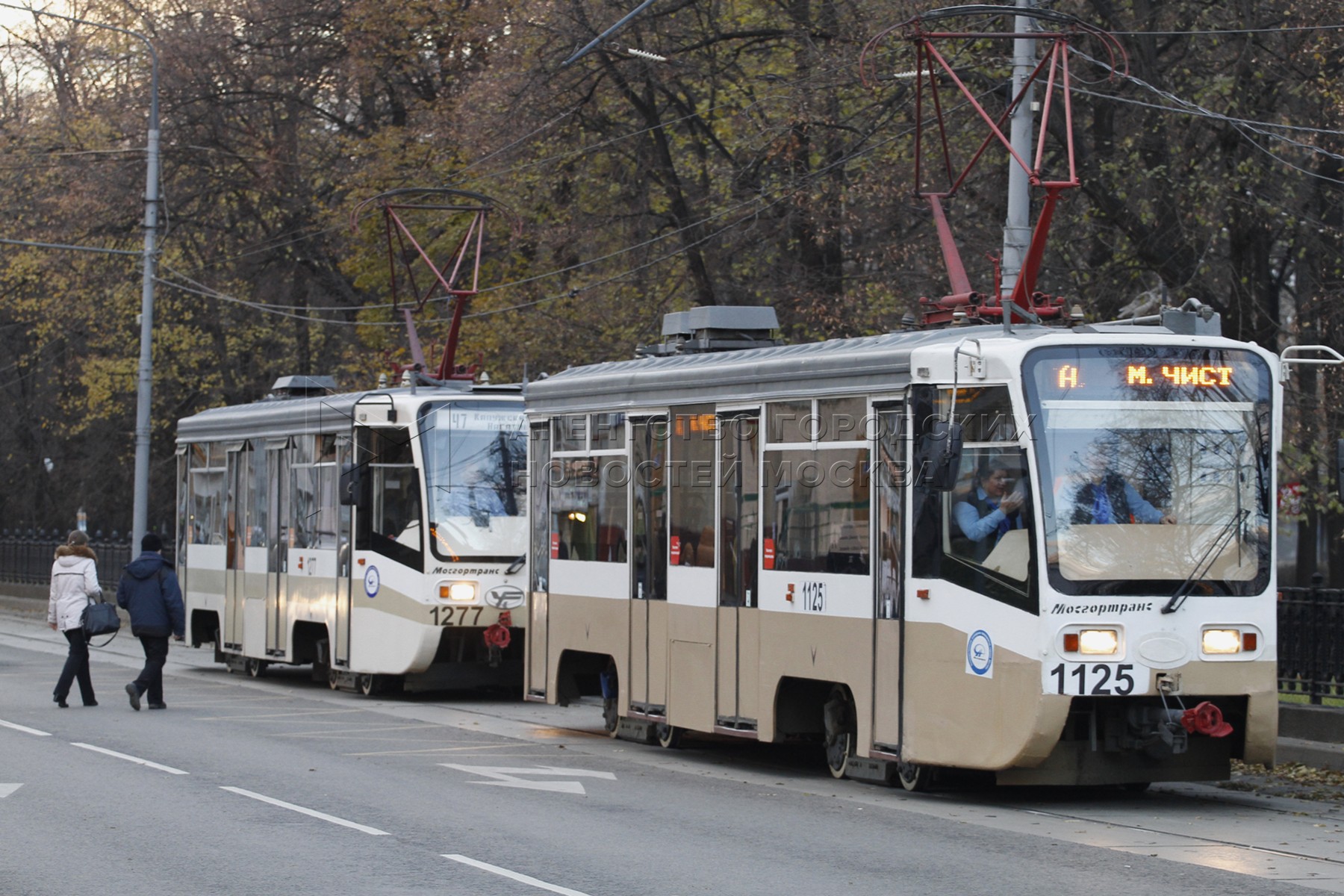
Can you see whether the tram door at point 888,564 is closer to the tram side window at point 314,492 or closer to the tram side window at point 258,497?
the tram side window at point 314,492

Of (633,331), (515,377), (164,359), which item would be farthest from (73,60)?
(633,331)

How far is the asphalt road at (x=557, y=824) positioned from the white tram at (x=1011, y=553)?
0.47 metres

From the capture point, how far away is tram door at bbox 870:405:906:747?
12.0 metres

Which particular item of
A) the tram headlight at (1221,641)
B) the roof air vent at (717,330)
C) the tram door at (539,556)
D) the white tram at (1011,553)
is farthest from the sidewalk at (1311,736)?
the tram door at (539,556)

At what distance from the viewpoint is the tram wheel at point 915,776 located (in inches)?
484

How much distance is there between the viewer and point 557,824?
11.0 meters

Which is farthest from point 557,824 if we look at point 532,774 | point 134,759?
point 134,759

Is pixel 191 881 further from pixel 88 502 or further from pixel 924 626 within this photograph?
pixel 88 502

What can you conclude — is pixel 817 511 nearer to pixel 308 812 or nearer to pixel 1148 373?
pixel 1148 373

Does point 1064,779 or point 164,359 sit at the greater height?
point 164,359

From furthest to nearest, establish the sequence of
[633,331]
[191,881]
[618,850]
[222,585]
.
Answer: [633,331]
[222,585]
[618,850]
[191,881]

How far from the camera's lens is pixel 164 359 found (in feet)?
141

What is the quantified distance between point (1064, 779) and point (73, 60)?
36769 millimetres

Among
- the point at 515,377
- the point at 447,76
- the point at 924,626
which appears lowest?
the point at 924,626
